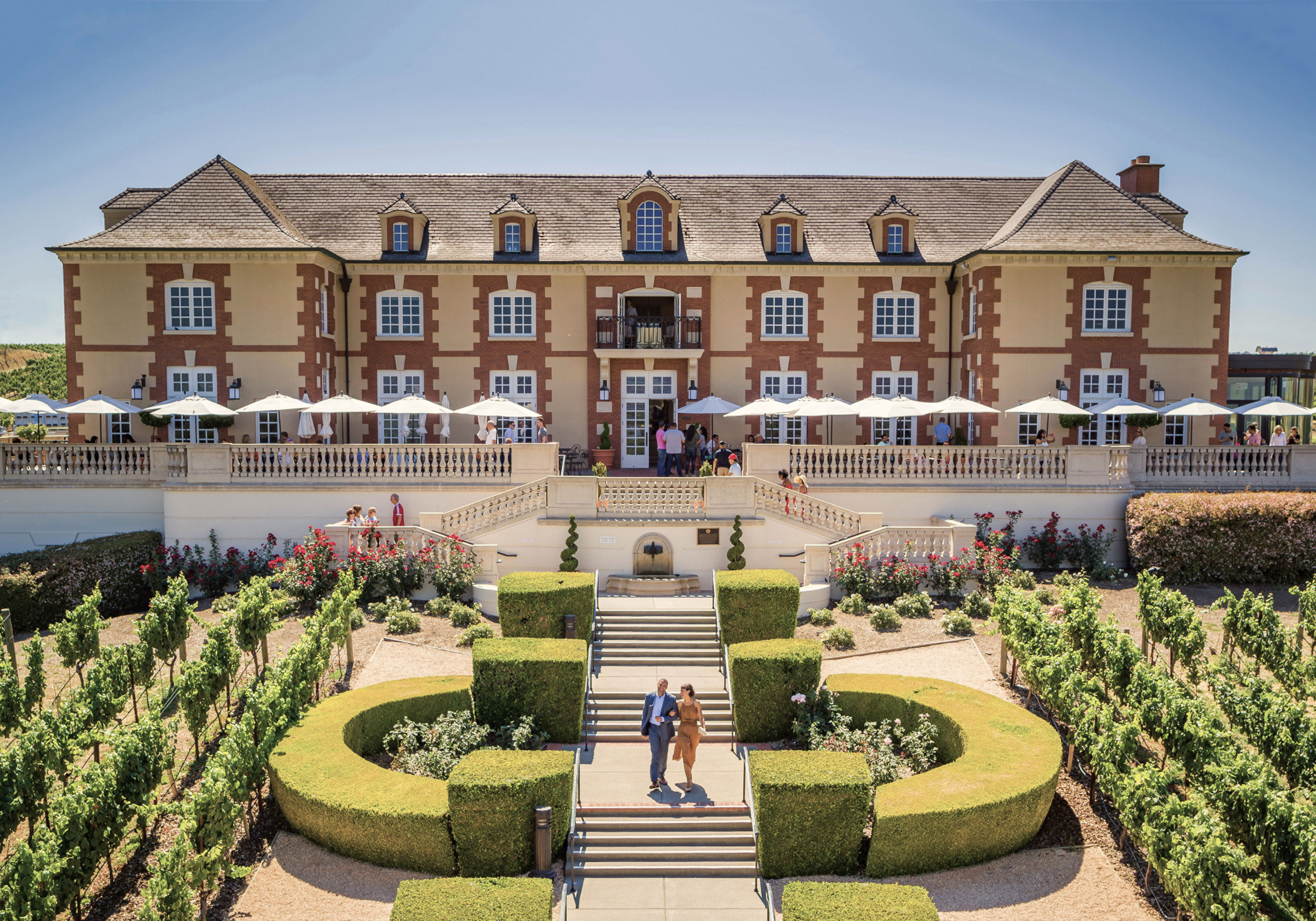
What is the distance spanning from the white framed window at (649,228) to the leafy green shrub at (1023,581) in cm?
1657

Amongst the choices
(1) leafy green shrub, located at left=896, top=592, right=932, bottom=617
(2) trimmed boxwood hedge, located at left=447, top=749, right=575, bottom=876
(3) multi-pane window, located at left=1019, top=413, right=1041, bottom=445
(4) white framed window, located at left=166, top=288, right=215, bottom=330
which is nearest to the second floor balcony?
(3) multi-pane window, located at left=1019, top=413, right=1041, bottom=445

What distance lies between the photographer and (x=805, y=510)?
22781 millimetres

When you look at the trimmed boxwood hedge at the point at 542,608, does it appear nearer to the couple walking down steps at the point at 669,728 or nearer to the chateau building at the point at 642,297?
the couple walking down steps at the point at 669,728

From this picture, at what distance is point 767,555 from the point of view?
22.5m

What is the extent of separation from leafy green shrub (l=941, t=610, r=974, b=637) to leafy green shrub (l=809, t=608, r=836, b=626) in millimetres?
2436

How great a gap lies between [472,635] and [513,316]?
14736 millimetres

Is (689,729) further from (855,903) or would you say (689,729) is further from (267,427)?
(267,427)

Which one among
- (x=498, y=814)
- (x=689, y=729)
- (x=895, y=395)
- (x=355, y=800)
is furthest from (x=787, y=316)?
(x=355, y=800)

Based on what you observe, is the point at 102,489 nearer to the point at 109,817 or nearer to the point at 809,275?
the point at 109,817

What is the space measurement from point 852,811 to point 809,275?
22.5m

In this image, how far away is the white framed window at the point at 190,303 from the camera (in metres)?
28.5

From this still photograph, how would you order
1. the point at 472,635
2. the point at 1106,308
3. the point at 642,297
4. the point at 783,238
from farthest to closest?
the point at 642,297
the point at 783,238
the point at 1106,308
the point at 472,635

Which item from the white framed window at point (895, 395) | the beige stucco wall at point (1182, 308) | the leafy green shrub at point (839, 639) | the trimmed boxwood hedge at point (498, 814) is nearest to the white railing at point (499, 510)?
the leafy green shrub at point (839, 639)

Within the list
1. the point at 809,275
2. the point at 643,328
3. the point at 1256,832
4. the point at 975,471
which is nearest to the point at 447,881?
the point at 1256,832
